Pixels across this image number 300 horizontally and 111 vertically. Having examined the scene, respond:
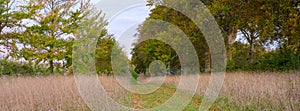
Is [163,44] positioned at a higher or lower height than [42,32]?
lower

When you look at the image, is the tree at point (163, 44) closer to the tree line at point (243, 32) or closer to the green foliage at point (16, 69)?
the tree line at point (243, 32)

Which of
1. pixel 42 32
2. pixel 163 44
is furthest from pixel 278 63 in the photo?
pixel 42 32

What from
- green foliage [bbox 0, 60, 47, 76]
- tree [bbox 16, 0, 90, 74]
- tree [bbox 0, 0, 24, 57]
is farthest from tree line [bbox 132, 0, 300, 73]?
tree [bbox 0, 0, 24, 57]

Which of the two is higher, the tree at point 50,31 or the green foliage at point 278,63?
the tree at point 50,31

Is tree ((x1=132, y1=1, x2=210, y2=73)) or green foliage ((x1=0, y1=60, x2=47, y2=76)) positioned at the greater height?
tree ((x1=132, y1=1, x2=210, y2=73))

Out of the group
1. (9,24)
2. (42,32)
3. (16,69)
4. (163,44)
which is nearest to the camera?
(16,69)

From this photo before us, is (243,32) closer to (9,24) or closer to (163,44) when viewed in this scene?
(163,44)

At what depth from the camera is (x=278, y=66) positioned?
16000 millimetres

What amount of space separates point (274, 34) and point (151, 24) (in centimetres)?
1380

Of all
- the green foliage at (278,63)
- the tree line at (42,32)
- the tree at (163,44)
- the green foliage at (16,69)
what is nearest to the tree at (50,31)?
the tree line at (42,32)

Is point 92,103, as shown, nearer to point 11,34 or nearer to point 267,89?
point 267,89

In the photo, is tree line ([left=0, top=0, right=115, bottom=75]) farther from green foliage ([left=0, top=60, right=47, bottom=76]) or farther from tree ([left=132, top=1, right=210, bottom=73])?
tree ([left=132, top=1, right=210, bottom=73])

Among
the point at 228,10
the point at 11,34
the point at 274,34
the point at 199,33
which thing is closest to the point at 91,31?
the point at 11,34

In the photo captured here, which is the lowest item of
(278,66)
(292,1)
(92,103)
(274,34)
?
(92,103)
